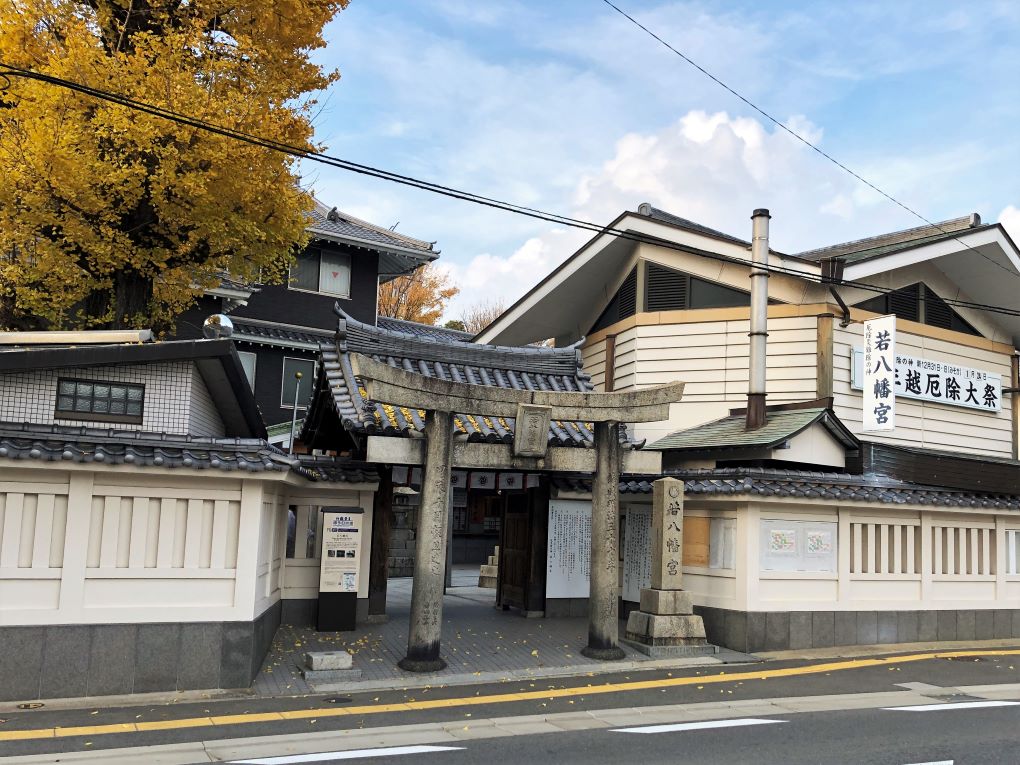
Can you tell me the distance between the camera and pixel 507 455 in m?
13.0

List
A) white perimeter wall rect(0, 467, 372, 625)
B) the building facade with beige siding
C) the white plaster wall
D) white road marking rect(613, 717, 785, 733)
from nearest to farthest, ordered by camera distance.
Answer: white road marking rect(613, 717, 785, 733)
white perimeter wall rect(0, 467, 372, 625)
the white plaster wall
the building facade with beige siding

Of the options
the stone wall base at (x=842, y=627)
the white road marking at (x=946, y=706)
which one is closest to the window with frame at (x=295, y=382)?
the stone wall base at (x=842, y=627)

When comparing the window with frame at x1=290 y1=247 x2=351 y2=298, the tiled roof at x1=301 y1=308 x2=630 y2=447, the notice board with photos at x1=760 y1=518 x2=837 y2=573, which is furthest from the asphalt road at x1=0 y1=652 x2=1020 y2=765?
the window with frame at x1=290 y1=247 x2=351 y2=298

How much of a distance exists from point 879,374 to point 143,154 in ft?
51.3

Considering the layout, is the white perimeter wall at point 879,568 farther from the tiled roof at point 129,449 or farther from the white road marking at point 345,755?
the tiled roof at point 129,449

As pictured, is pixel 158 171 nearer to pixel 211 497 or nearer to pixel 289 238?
pixel 289 238

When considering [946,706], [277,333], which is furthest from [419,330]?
[946,706]

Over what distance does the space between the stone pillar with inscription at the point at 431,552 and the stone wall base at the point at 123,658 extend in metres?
2.30

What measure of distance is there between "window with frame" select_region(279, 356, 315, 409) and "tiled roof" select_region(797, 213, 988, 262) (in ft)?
52.7

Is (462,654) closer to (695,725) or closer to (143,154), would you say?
(695,725)

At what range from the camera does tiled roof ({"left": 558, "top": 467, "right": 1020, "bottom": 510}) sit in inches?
564

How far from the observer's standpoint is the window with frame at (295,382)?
2744 cm

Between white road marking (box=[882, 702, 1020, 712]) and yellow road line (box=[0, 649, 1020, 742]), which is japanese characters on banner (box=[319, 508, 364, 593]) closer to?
yellow road line (box=[0, 649, 1020, 742])

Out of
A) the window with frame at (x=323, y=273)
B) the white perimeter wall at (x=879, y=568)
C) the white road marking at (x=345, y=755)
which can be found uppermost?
the window with frame at (x=323, y=273)
